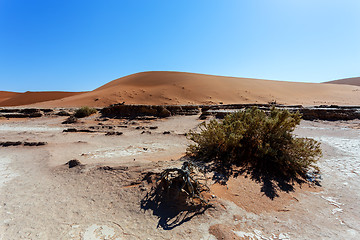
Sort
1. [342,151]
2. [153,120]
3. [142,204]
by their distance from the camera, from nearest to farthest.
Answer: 1. [142,204]
2. [342,151]
3. [153,120]

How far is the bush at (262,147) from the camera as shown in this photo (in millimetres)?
3641

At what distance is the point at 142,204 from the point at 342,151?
570 centimetres

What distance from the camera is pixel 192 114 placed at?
15.0 meters

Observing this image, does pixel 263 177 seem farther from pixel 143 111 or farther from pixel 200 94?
pixel 200 94

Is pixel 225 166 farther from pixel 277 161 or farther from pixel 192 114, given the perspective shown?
pixel 192 114

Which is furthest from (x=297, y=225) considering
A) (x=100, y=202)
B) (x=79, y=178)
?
(x=79, y=178)

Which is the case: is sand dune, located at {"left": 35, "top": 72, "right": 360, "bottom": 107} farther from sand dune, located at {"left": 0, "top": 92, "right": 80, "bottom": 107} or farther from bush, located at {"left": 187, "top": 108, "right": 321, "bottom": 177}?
bush, located at {"left": 187, "top": 108, "right": 321, "bottom": 177}

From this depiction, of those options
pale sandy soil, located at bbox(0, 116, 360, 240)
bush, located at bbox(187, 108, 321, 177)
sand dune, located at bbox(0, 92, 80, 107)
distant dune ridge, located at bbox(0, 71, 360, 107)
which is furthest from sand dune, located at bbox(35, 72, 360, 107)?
pale sandy soil, located at bbox(0, 116, 360, 240)

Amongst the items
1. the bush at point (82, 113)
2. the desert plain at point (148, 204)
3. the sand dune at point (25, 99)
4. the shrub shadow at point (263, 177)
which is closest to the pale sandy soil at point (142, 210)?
the desert plain at point (148, 204)

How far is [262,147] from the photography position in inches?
148

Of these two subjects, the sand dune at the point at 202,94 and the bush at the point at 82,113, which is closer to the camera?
the bush at the point at 82,113

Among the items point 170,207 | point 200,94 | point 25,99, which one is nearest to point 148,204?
point 170,207

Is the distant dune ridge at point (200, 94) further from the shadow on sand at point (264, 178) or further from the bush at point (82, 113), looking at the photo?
the shadow on sand at point (264, 178)

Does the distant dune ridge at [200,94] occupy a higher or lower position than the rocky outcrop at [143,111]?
higher
